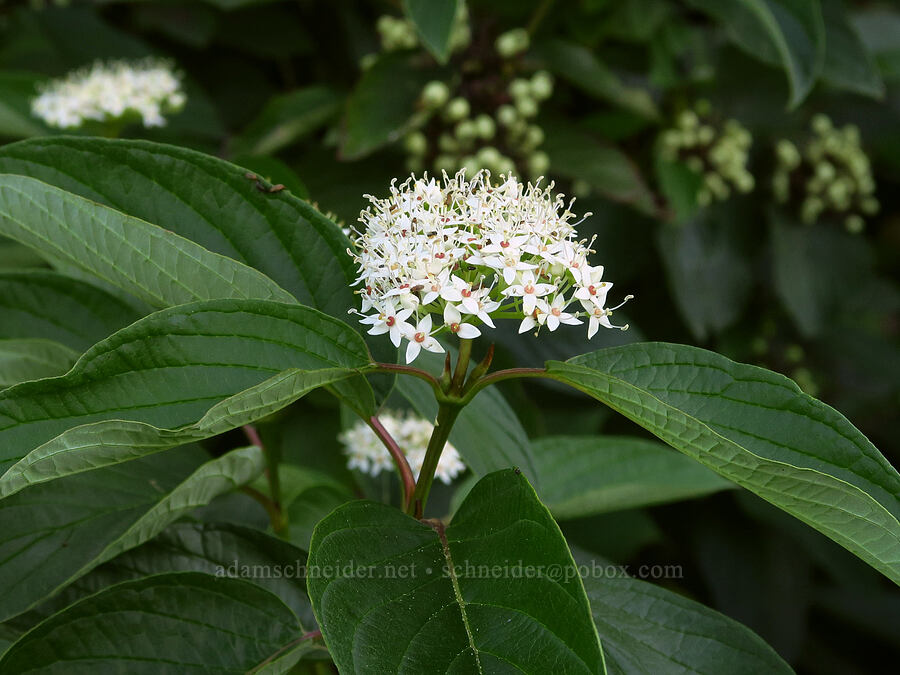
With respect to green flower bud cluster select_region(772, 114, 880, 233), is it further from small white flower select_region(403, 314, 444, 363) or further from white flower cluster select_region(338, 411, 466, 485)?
small white flower select_region(403, 314, 444, 363)

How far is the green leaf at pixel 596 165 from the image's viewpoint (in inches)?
66.6

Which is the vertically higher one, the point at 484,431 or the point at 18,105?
the point at 18,105

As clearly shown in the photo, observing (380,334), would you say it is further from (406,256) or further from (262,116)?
(262,116)

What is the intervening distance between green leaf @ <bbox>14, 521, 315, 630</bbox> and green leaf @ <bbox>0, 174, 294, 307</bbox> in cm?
27

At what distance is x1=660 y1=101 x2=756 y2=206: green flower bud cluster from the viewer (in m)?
1.86

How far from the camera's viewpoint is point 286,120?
1695 millimetres

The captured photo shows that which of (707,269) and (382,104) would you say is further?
(707,269)

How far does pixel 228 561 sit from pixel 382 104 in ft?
3.41

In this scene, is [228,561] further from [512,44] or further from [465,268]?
[512,44]

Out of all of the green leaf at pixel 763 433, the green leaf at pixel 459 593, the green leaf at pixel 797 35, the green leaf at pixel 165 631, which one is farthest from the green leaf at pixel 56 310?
the green leaf at pixel 797 35

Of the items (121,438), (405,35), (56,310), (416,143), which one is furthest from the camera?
(405,35)

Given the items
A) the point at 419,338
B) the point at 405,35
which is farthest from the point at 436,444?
the point at 405,35

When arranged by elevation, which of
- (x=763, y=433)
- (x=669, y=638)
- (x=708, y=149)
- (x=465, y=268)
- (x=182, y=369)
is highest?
(x=708, y=149)

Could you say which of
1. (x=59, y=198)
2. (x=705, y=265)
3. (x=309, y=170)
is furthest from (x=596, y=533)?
(x=59, y=198)
